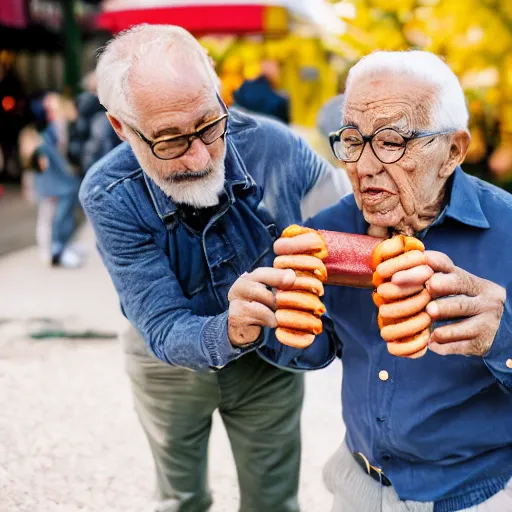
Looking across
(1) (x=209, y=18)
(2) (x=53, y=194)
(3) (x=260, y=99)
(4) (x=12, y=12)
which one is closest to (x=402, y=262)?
(2) (x=53, y=194)

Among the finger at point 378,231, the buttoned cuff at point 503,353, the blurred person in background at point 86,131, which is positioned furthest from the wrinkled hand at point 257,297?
the blurred person in background at point 86,131

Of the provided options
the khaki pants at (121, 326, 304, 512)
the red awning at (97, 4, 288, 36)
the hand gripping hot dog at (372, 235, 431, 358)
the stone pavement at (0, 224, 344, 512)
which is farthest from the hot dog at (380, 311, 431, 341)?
the red awning at (97, 4, 288, 36)

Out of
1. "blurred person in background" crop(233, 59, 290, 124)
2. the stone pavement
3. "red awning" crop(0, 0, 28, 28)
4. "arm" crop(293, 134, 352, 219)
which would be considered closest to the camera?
"arm" crop(293, 134, 352, 219)

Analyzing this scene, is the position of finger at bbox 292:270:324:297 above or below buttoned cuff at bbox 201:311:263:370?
above

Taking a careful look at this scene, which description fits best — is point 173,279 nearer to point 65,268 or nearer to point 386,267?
point 386,267

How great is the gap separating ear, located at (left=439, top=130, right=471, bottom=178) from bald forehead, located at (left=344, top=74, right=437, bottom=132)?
10 cm

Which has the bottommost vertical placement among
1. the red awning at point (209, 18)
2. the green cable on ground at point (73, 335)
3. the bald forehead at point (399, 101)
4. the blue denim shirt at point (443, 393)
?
the green cable on ground at point (73, 335)

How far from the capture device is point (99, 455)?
3854mm

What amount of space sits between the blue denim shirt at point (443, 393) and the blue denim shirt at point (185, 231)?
14.5 inches

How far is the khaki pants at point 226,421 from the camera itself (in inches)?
90.4

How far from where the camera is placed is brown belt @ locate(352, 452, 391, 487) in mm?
1726

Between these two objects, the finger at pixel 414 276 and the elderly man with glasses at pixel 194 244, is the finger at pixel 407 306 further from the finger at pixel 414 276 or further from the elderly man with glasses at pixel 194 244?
the elderly man with glasses at pixel 194 244

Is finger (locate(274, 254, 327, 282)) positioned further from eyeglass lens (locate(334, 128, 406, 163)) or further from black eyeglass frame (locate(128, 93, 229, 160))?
black eyeglass frame (locate(128, 93, 229, 160))

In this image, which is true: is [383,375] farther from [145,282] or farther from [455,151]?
[145,282]
